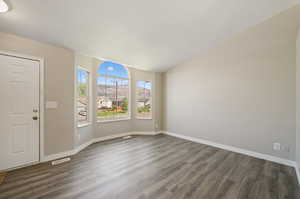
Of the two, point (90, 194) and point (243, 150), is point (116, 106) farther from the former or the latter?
point (243, 150)

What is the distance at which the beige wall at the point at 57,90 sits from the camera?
8.90ft

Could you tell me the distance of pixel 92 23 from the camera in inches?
93.6

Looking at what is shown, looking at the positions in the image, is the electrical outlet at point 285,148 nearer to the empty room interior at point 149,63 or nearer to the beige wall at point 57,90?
the empty room interior at point 149,63

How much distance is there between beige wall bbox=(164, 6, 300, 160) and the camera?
2771 mm

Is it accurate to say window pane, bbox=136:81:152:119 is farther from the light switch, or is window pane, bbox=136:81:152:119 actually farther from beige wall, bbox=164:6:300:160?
the light switch

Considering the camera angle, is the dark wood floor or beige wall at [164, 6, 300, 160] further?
beige wall at [164, 6, 300, 160]

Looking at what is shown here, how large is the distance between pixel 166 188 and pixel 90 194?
1061 millimetres

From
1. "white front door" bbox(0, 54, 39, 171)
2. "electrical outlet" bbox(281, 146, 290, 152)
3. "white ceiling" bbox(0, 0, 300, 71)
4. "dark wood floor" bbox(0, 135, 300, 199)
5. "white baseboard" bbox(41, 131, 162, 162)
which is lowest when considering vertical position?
"dark wood floor" bbox(0, 135, 300, 199)

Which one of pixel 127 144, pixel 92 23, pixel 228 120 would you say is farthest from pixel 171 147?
pixel 92 23

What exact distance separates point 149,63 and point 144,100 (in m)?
1.46

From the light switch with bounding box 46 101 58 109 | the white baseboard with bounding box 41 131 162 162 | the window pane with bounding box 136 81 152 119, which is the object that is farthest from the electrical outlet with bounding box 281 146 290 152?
the light switch with bounding box 46 101 58 109

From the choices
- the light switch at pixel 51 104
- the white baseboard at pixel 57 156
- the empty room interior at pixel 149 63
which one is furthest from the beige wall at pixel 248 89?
the light switch at pixel 51 104

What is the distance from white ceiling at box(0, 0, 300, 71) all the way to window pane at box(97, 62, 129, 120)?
3.34 ft

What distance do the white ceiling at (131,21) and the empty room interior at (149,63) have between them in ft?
0.06
